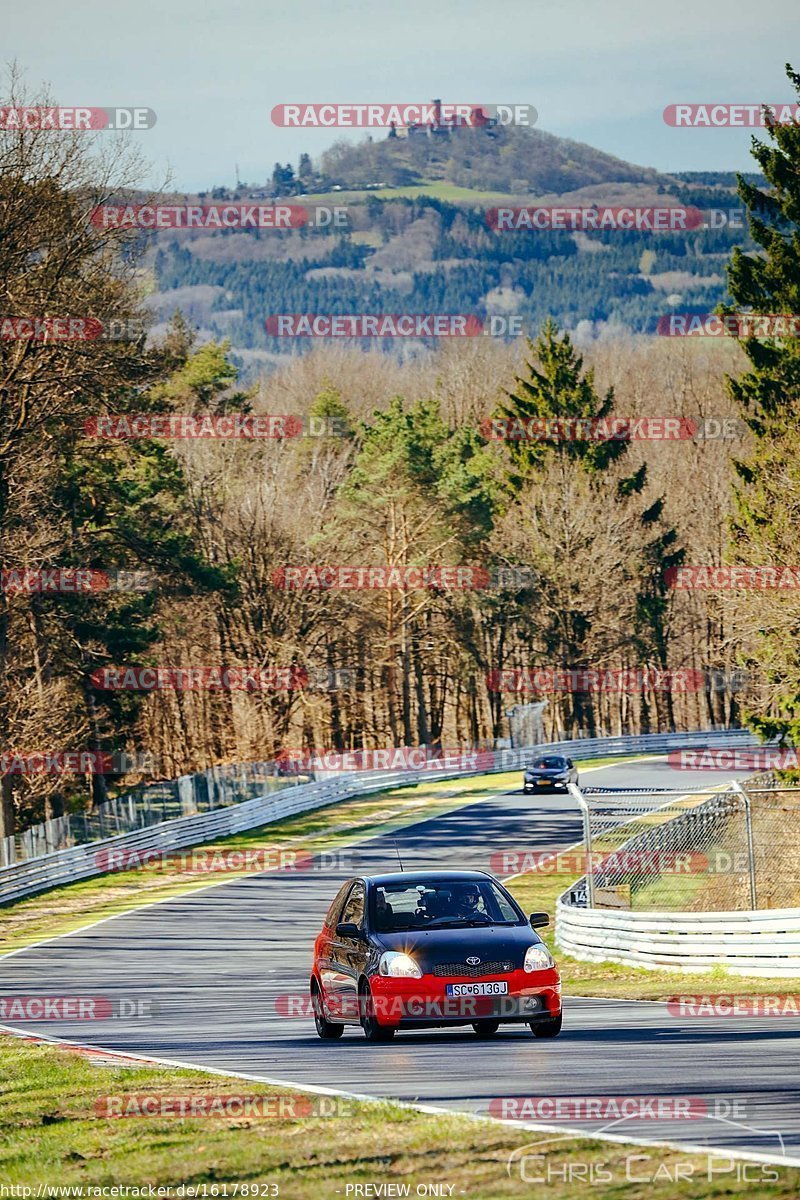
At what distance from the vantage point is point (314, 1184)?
7578 mm

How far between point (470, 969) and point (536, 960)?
55 cm

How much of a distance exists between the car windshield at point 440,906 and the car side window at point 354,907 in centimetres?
25

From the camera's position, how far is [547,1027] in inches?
532

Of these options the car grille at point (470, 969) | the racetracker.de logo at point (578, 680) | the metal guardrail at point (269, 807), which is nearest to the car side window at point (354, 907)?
the car grille at point (470, 969)

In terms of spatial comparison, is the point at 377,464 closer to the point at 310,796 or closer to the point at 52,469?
the point at 310,796

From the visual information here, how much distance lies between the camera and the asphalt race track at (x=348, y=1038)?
9.63m

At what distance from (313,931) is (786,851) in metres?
9.59

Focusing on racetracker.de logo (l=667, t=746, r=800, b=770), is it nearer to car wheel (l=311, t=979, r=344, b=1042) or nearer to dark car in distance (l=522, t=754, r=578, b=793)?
dark car in distance (l=522, t=754, r=578, b=793)

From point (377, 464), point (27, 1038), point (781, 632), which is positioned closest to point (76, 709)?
point (377, 464)

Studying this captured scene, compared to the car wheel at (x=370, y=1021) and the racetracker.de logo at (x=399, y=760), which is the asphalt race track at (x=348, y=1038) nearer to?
the car wheel at (x=370, y=1021)

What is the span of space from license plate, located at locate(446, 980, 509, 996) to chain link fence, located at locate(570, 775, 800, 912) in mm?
7909

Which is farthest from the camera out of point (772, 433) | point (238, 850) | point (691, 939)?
point (238, 850)

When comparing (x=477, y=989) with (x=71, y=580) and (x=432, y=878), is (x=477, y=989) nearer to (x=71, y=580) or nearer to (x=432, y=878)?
(x=432, y=878)

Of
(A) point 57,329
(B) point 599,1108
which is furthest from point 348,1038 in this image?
(A) point 57,329
